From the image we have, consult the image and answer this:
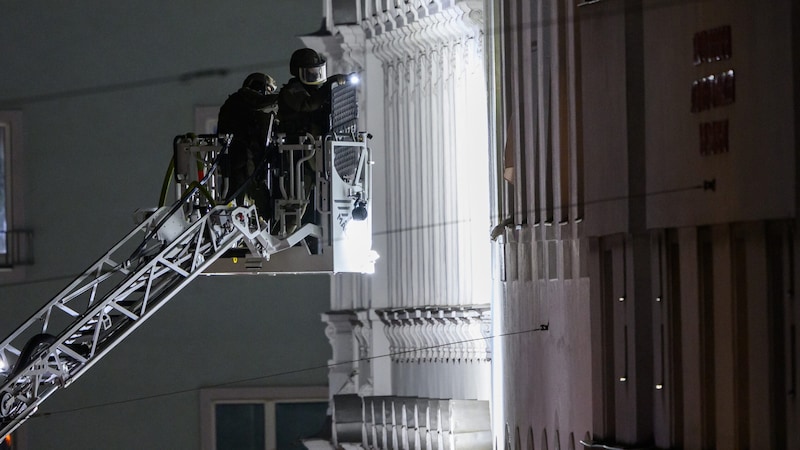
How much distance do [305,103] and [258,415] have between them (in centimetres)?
1143

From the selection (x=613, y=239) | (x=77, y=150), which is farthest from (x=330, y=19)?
(x=613, y=239)

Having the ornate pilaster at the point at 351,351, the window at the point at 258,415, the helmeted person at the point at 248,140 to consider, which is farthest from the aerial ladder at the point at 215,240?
the window at the point at 258,415

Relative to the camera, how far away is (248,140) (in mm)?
17734

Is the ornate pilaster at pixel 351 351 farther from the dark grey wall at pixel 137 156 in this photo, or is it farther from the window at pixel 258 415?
the dark grey wall at pixel 137 156

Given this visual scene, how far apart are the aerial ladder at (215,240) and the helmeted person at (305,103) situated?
6.6 inches

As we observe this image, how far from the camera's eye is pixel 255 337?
94.0ft

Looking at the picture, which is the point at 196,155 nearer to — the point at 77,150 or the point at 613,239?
the point at 613,239

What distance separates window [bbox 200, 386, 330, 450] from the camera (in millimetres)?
28047

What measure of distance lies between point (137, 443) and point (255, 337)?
264 centimetres

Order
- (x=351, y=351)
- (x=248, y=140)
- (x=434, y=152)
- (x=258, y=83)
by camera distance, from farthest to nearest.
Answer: (x=351, y=351) < (x=434, y=152) < (x=258, y=83) < (x=248, y=140)

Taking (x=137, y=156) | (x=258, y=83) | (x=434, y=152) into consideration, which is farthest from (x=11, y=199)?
(x=258, y=83)

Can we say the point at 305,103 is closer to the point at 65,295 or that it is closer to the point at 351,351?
the point at 65,295

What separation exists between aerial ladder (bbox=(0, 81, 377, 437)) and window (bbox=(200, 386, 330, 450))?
33.6ft

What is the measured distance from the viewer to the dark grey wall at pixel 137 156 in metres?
28.3
